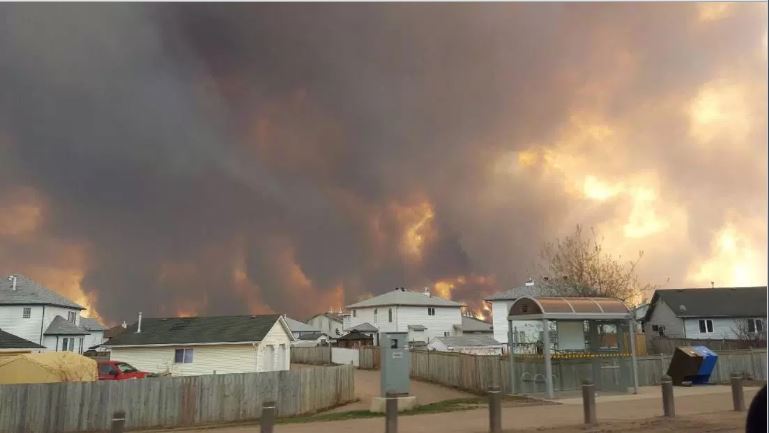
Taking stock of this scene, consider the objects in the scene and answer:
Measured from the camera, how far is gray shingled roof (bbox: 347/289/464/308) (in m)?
67.3

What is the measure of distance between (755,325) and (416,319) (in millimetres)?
34016

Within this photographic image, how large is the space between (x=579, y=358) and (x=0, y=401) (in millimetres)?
20467

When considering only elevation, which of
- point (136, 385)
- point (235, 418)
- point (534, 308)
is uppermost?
point (534, 308)

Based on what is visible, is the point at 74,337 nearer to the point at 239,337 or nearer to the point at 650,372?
the point at 239,337

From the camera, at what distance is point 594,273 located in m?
48.1

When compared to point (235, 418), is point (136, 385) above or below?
above

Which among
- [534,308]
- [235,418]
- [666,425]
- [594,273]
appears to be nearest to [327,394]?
[235,418]

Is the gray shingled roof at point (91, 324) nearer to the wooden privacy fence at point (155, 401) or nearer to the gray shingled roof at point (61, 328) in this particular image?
the gray shingled roof at point (61, 328)

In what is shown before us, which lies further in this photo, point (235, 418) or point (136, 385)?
point (235, 418)

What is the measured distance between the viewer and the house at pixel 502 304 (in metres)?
61.8

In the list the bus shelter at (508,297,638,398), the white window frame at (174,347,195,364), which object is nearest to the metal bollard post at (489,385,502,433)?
the bus shelter at (508,297,638,398)

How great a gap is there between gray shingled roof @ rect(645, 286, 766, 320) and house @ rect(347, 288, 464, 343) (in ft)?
78.8

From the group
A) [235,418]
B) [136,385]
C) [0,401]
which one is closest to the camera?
[0,401]

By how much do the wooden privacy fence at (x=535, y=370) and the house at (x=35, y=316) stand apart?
122 feet
